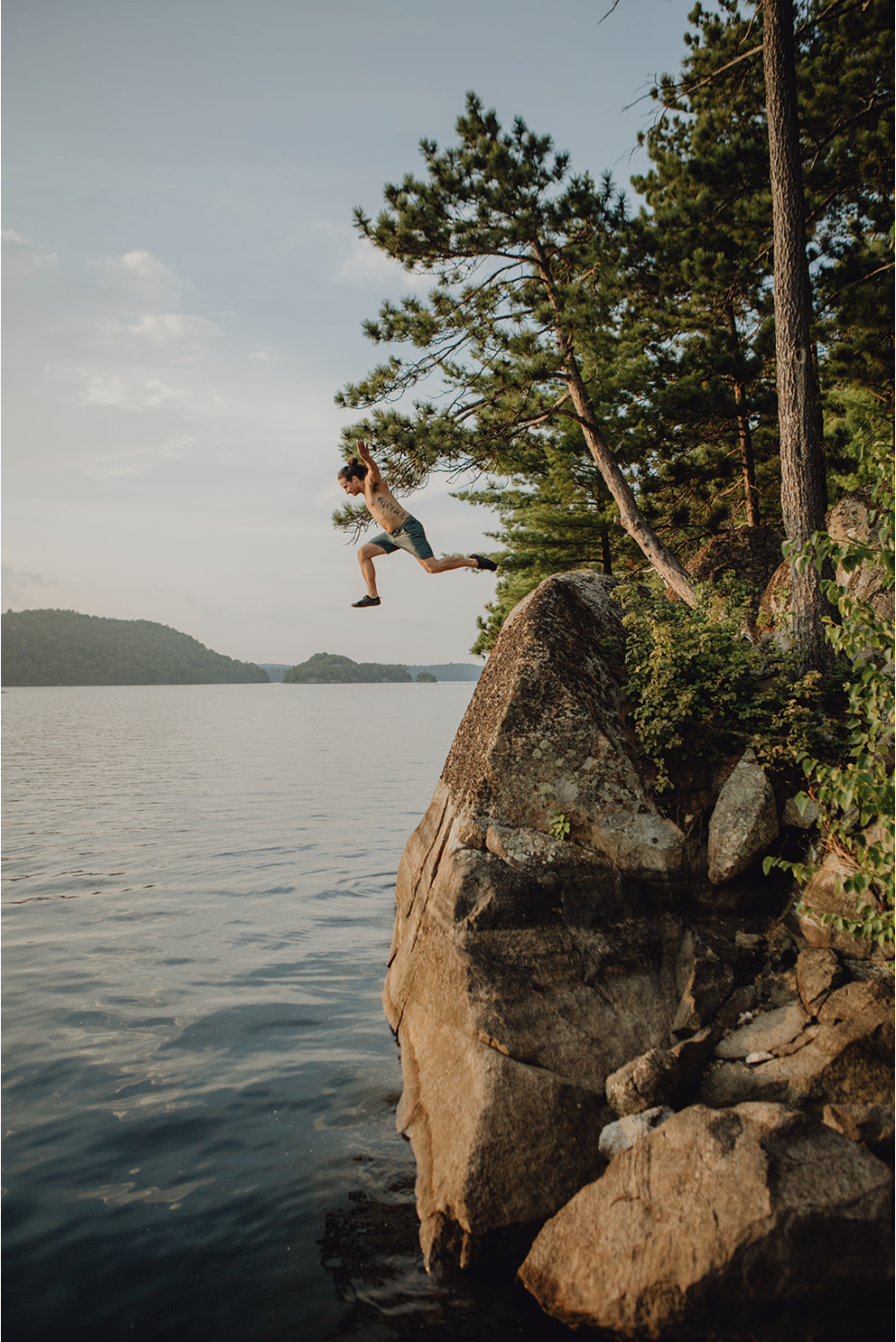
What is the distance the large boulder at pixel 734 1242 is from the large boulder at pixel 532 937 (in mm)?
701

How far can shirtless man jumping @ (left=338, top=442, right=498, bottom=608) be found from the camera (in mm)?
8859

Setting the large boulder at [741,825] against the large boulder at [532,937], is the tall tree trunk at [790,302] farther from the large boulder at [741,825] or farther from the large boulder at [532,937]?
the large boulder at [741,825]

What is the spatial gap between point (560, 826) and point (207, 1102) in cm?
444

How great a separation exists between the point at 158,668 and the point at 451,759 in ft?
510

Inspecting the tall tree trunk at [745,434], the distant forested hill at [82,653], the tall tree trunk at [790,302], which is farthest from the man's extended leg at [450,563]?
the distant forested hill at [82,653]

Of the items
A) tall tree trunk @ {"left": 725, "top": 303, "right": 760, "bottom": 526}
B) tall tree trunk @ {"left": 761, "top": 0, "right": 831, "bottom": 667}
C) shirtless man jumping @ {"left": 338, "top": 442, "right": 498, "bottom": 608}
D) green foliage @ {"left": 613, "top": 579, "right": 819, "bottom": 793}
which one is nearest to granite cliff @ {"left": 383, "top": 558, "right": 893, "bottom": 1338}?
green foliage @ {"left": 613, "top": 579, "right": 819, "bottom": 793}

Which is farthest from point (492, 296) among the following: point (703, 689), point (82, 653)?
point (82, 653)

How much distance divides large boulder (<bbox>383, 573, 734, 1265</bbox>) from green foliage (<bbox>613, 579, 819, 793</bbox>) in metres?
0.28

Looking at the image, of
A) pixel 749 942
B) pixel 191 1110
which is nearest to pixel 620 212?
pixel 749 942

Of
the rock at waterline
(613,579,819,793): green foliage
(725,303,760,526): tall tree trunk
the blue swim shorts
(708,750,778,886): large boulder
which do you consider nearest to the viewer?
the rock at waterline

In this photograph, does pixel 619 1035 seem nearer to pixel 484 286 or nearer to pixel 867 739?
pixel 867 739

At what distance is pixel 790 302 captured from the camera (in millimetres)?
10125

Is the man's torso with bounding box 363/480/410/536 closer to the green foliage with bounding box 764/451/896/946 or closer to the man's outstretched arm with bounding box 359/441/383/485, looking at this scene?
the man's outstretched arm with bounding box 359/441/383/485

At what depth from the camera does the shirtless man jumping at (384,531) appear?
8.86 meters
